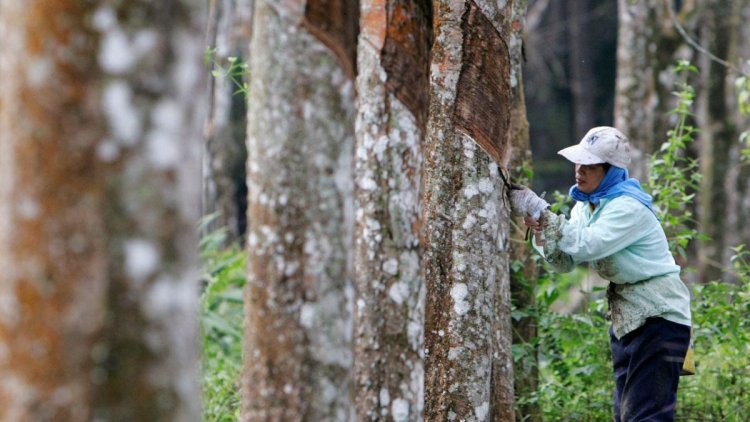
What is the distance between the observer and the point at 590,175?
18.4ft

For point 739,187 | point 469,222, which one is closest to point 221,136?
point 739,187

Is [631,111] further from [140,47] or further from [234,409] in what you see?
[140,47]

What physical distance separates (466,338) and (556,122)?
24.4 metres

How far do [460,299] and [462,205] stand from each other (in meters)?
0.46

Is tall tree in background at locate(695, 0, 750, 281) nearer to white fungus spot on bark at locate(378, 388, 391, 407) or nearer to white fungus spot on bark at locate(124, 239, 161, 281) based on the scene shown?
white fungus spot on bark at locate(378, 388, 391, 407)

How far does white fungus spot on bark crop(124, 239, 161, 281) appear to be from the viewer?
2.46 m

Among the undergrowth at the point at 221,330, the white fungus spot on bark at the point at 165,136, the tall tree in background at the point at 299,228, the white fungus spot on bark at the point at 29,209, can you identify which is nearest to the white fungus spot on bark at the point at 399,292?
the tall tree in background at the point at 299,228

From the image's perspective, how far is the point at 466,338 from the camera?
5043mm

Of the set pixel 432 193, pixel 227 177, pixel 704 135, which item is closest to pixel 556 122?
pixel 704 135

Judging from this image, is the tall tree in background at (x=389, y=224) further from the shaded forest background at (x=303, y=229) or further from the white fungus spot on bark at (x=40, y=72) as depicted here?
the white fungus spot on bark at (x=40, y=72)

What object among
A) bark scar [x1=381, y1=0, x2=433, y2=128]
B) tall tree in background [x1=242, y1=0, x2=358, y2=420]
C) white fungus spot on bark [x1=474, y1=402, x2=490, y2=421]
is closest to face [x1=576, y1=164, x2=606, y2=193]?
white fungus spot on bark [x1=474, y1=402, x2=490, y2=421]

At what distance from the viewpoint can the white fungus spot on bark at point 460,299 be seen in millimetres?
5047

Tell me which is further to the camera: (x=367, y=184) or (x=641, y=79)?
(x=641, y=79)

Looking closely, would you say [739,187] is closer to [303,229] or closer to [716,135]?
[716,135]
